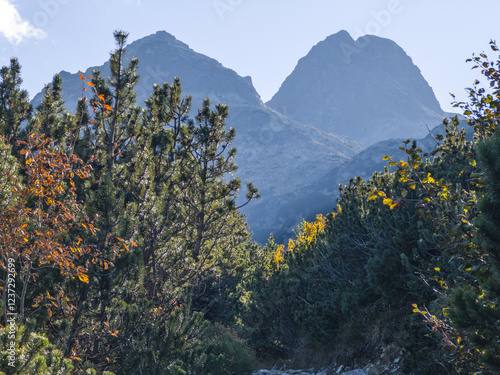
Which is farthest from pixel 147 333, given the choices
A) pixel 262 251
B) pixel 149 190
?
pixel 262 251

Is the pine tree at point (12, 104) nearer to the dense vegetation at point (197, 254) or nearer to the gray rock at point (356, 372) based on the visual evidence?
the dense vegetation at point (197, 254)

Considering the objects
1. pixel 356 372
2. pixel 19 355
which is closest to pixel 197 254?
pixel 356 372

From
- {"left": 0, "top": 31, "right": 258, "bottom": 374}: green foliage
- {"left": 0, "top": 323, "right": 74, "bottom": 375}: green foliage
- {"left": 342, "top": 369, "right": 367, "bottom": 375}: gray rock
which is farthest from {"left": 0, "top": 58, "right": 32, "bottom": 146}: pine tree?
{"left": 342, "top": 369, "right": 367, "bottom": 375}: gray rock

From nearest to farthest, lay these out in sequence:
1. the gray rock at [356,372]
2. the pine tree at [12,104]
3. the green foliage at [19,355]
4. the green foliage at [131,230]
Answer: the green foliage at [19,355]
the green foliage at [131,230]
the gray rock at [356,372]
the pine tree at [12,104]

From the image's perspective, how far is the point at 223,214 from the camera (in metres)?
11.6

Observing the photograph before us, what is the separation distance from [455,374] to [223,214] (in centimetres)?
791

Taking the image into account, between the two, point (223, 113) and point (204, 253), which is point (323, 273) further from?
point (223, 113)

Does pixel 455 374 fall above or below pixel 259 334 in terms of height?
above

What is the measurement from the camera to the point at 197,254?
11.4m

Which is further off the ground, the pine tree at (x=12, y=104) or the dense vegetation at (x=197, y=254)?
the pine tree at (x=12, y=104)

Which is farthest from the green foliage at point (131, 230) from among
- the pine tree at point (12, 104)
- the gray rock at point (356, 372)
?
the gray rock at point (356, 372)

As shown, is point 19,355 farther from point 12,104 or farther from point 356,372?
point 12,104

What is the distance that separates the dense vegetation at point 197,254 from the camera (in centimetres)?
362

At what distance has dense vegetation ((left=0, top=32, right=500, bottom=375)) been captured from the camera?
11.9 feet
